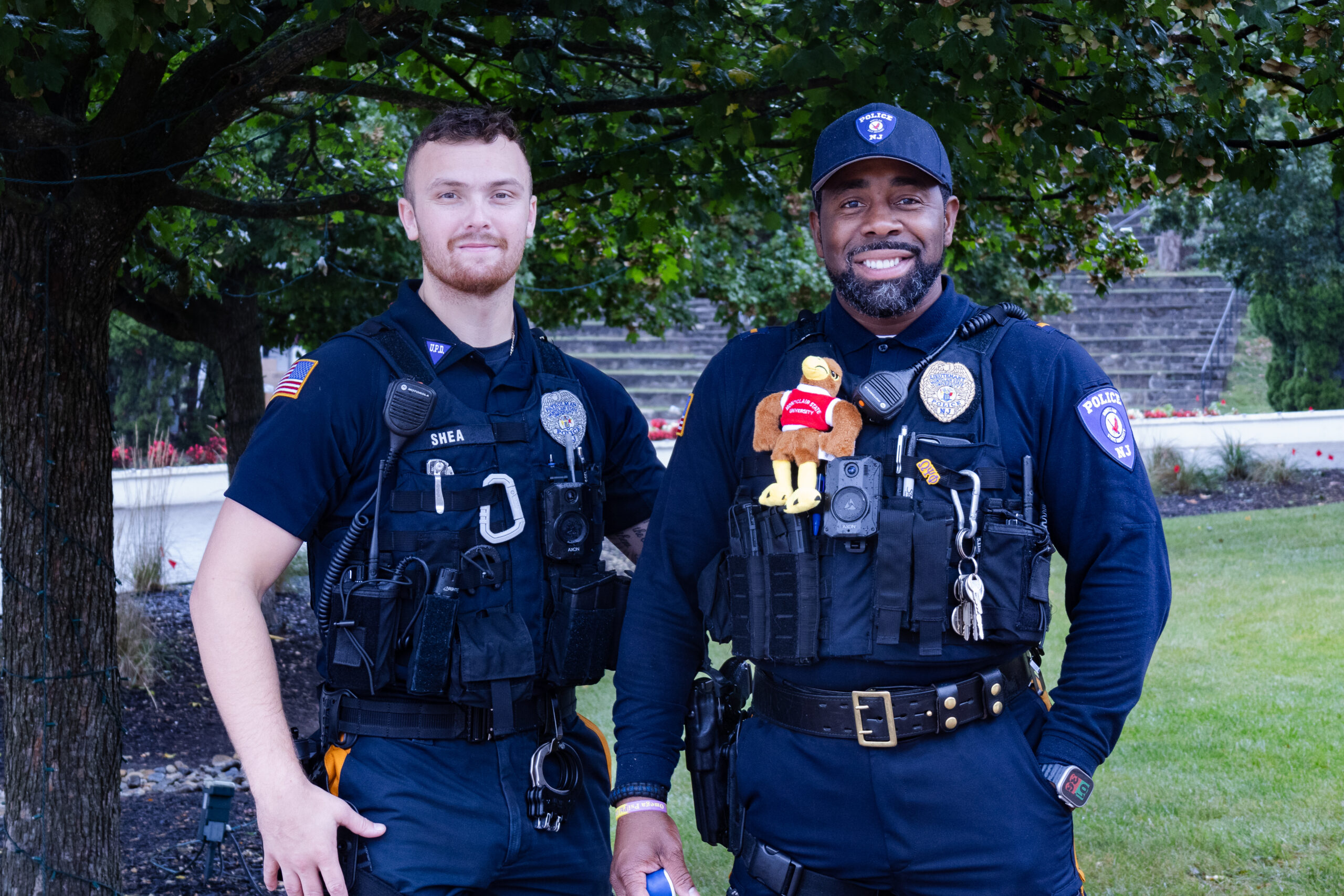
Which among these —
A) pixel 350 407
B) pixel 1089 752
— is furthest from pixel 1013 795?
pixel 350 407

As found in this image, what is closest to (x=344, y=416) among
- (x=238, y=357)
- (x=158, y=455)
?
(x=238, y=357)

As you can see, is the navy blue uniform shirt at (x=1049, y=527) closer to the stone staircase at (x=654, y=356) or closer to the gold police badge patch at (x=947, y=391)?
the gold police badge patch at (x=947, y=391)

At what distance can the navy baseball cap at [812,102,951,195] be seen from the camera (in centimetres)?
244

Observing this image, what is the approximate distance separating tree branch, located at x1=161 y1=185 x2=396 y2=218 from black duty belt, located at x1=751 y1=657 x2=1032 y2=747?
10.2 ft

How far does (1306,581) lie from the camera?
1052cm

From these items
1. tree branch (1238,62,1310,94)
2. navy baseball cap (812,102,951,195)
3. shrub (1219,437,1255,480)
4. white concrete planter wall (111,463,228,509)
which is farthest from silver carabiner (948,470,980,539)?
shrub (1219,437,1255,480)

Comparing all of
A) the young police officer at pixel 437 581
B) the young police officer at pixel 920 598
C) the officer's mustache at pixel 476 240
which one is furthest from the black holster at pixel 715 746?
the officer's mustache at pixel 476 240

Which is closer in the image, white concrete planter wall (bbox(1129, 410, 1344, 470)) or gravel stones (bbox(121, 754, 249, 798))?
gravel stones (bbox(121, 754, 249, 798))

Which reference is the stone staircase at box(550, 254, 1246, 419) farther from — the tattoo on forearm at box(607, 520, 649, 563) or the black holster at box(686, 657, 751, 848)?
the black holster at box(686, 657, 751, 848)

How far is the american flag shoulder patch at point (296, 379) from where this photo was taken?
256 centimetres

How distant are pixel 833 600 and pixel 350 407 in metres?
1.10

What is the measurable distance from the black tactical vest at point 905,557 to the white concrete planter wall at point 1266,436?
588 inches

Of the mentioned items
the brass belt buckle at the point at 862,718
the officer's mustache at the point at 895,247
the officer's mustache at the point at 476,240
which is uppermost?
the officer's mustache at the point at 476,240

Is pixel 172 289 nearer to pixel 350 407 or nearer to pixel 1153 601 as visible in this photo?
pixel 350 407
